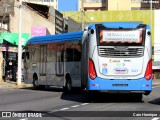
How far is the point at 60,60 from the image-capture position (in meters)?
26.9

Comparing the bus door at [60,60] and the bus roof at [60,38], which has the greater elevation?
the bus roof at [60,38]

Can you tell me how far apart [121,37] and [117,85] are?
6.75ft

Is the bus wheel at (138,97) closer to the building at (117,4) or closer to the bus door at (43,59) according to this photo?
the bus door at (43,59)

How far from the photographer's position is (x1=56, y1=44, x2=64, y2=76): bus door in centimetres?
2678

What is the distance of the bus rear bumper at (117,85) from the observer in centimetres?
1952

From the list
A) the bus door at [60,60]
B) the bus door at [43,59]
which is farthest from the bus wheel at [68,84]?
the bus door at [43,59]

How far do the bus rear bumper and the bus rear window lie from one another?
1580 millimetres

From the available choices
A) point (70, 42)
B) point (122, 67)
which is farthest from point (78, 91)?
point (122, 67)

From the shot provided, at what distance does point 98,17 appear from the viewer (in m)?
81.6

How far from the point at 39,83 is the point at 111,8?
6588 centimetres

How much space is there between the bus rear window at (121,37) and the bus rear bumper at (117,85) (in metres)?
1.58

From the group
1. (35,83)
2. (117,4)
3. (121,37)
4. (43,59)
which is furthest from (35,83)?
(117,4)

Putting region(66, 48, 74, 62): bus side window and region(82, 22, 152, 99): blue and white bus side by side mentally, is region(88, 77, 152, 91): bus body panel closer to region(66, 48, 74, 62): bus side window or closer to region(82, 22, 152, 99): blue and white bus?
region(82, 22, 152, 99): blue and white bus

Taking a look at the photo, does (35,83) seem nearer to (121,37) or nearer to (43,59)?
(43,59)
